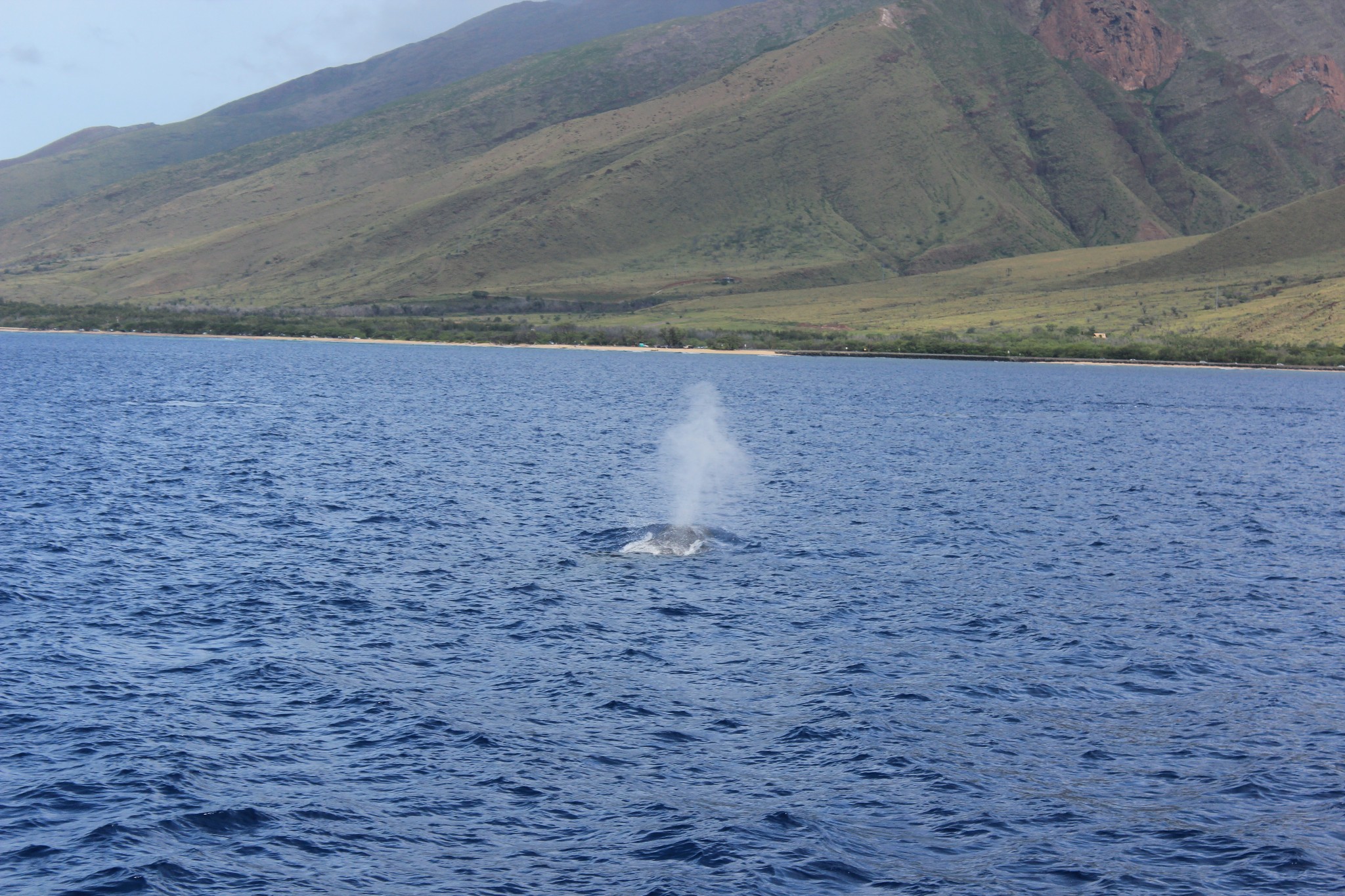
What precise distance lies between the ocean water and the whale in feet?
3.31

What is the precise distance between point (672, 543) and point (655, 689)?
19.5 metres

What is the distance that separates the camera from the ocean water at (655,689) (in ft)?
75.5

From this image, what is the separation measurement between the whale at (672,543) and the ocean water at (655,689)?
101 centimetres

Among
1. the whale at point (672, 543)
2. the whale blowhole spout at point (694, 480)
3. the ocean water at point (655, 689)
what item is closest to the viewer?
the ocean water at point (655, 689)

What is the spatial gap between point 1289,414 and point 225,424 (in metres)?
118

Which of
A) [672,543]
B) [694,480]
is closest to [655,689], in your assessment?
[672,543]

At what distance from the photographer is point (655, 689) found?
32.5 metres

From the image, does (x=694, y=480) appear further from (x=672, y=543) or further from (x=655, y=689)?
(x=655, y=689)

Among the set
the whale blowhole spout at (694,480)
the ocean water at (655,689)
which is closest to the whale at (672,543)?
the whale blowhole spout at (694,480)

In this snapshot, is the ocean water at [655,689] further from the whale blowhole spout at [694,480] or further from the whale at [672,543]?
Answer: the whale blowhole spout at [694,480]

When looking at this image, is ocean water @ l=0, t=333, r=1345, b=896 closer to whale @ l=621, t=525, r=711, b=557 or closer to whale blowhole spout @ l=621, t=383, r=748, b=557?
whale @ l=621, t=525, r=711, b=557

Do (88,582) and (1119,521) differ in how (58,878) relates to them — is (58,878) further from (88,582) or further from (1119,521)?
(1119,521)

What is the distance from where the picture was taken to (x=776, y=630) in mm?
38750

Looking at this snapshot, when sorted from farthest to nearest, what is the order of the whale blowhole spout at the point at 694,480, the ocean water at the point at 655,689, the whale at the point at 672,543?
the whale blowhole spout at the point at 694,480, the whale at the point at 672,543, the ocean water at the point at 655,689
